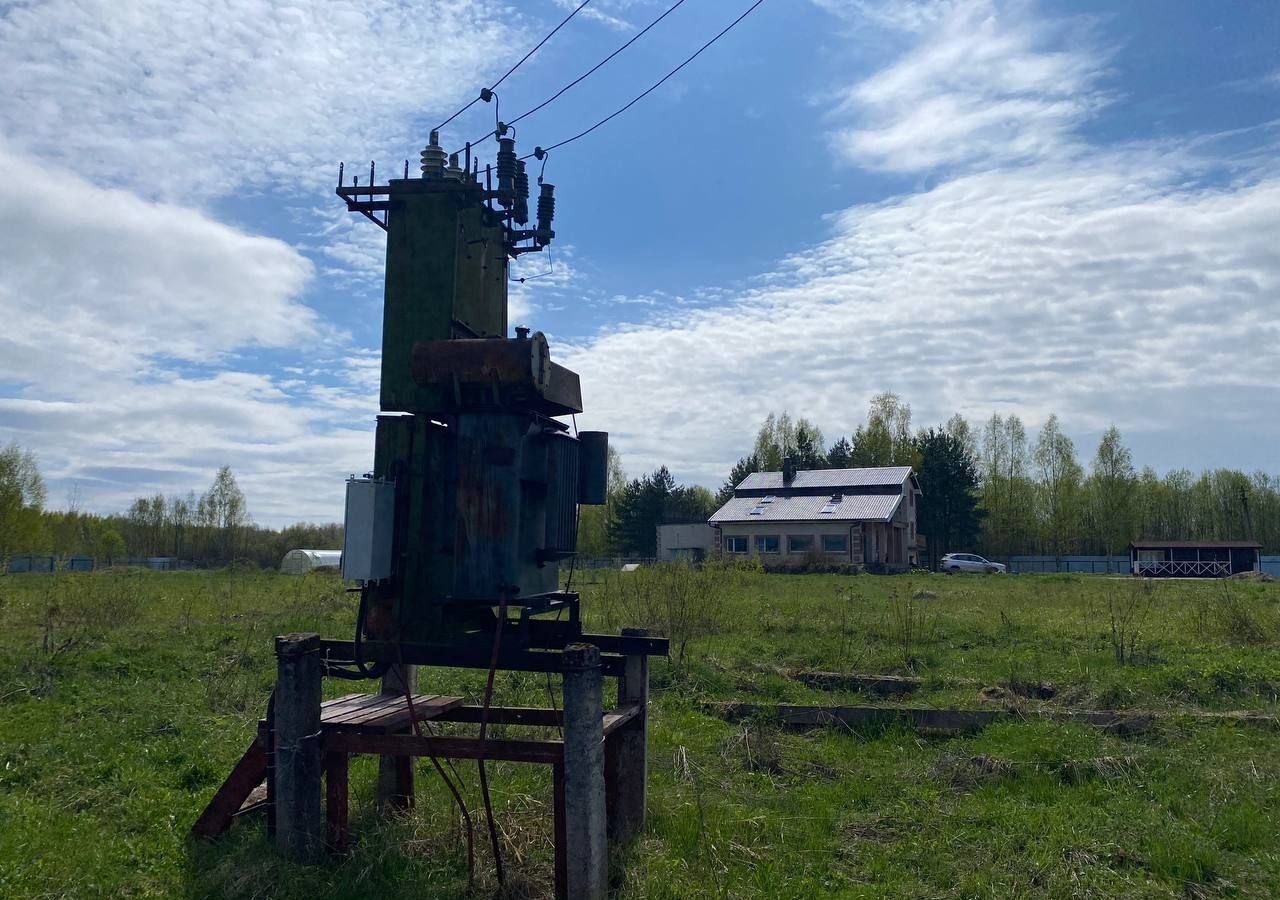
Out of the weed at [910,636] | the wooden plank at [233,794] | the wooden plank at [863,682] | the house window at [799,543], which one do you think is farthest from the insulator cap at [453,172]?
the house window at [799,543]

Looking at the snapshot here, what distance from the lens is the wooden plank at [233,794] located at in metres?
5.16

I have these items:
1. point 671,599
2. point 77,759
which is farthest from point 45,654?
point 671,599

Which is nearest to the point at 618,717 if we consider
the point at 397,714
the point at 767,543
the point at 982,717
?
the point at 397,714

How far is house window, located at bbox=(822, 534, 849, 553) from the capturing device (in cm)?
4834

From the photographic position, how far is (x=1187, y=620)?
15742 mm

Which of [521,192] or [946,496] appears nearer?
[521,192]

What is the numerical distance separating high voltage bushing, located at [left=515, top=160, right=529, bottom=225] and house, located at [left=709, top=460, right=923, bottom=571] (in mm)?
42188

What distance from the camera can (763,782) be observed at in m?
6.94

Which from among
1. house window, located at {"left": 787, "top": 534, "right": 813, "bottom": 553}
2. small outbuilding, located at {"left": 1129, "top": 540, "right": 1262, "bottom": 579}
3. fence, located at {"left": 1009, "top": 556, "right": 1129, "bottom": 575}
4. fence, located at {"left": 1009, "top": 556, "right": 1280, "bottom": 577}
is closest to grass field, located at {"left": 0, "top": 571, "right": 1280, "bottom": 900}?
house window, located at {"left": 787, "top": 534, "right": 813, "bottom": 553}

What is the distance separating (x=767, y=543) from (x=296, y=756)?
4675 centimetres

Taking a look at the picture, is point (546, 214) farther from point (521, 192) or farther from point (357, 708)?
point (357, 708)

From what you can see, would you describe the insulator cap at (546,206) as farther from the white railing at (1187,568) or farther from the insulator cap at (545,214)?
the white railing at (1187,568)

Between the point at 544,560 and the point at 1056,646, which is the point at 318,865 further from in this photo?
the point at 1056,646

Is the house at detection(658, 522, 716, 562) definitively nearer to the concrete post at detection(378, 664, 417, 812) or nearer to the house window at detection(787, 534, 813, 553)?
the house window at detection(787, 534, 813, 553)
